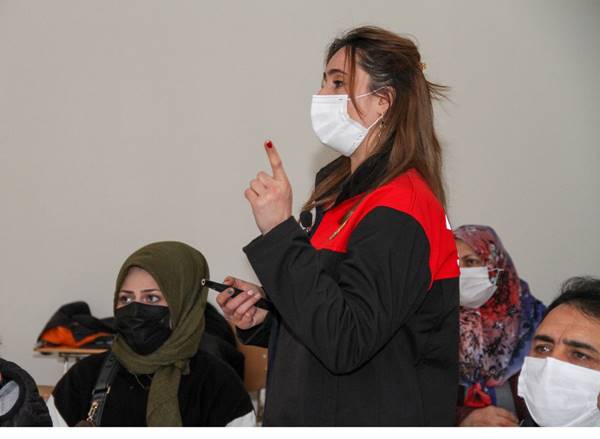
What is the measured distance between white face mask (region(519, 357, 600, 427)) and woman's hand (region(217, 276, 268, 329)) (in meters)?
0.89

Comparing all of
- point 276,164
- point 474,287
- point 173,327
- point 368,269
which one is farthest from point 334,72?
point 474,287

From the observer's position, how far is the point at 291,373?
172 centimetres

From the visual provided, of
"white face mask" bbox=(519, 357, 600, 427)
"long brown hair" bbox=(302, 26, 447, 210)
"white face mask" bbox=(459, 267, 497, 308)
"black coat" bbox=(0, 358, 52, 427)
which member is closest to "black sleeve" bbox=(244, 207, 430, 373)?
"long brown hair" bbox=(302, 26, 447, 210)

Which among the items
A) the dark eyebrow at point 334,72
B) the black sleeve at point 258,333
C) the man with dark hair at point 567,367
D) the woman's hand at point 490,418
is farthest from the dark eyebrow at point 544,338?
the dark eyebrow at point 334,72

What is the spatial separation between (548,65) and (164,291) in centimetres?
340

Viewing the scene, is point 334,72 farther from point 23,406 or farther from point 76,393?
point 76,393

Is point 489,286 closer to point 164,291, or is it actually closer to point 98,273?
point 164,291

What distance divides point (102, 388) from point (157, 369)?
214mm

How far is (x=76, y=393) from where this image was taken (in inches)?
123

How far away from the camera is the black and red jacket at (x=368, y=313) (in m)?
1.57

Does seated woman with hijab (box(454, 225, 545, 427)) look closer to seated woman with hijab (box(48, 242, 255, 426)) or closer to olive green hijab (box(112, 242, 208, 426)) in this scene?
seated woman with hijab (box(48, 242, 255, 426))

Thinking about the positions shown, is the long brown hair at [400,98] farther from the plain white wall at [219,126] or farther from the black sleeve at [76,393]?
the plain white wall at [219,126]

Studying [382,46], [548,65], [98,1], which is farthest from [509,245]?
[382,46]

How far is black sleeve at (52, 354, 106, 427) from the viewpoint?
3.08 meters
